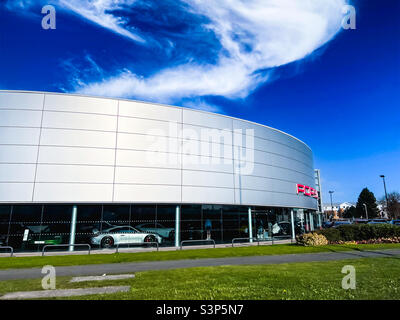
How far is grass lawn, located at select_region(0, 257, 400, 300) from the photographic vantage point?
241 inches

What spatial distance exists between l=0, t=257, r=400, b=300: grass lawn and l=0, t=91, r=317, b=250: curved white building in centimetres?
1115

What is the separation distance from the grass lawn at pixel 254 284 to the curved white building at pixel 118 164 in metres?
11.2

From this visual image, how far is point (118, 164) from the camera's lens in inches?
771

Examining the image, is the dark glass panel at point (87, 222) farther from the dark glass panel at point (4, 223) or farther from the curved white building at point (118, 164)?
the dark glass panel at point (4, 223)

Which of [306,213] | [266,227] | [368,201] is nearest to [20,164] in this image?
[266,227]

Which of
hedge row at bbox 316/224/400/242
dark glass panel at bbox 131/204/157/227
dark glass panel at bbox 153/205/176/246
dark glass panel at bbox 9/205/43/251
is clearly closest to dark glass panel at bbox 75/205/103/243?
dark glass panel at bbox 131/204/157/227

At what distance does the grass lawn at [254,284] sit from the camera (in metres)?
6.12

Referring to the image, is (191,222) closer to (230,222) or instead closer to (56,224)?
(230,222)

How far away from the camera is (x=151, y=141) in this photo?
68.0ft

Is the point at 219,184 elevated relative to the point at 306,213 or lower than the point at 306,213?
elevated

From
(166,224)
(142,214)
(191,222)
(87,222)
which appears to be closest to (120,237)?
(142,214)

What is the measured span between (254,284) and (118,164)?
582 inches
